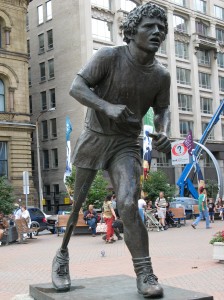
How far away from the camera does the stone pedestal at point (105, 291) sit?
4.68m

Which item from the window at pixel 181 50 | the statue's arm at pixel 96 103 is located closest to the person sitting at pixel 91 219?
the statue's arm at pixel 96 103

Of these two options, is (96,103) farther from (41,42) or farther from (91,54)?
(41,42)

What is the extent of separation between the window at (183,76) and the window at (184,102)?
168cm

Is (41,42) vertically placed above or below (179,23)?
below

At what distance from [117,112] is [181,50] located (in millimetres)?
56893

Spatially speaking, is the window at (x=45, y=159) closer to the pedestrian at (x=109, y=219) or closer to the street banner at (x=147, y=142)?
the street banner at (x=147, y=142)

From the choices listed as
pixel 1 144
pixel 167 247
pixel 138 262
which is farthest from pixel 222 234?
pixel 1 144

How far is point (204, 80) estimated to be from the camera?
203 ft

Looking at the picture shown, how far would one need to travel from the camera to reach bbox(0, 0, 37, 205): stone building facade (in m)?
40.4

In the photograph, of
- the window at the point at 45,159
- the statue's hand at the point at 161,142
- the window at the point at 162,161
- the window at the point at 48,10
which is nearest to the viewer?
the statue's hand at the point at 161,142

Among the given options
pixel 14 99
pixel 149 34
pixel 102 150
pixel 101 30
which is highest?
pixel 101 30

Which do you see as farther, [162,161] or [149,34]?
[162,161]

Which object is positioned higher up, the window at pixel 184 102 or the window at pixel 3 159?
the window at pixel 184 102

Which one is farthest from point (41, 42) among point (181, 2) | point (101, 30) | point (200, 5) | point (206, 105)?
point (206, 105)
